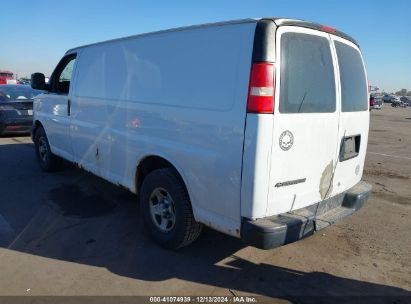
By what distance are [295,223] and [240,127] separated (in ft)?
3.06

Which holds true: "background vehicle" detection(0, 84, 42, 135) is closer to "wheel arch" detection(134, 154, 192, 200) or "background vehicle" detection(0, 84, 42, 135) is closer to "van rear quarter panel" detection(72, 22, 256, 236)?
"van rear quarter panel" detection(72, 22, 256, 236)

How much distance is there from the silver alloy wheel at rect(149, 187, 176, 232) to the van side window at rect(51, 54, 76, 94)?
2.79 metres

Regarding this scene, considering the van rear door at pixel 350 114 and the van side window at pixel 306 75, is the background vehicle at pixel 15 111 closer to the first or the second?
the van rear door at pixel 350 114

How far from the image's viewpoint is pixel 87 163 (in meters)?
5.31

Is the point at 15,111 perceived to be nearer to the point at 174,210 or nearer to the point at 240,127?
the point at 174,210

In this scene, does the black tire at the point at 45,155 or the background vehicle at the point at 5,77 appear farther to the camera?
Result: the background vehicle at the point at 5,77

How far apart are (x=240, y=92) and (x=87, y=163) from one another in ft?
10.3

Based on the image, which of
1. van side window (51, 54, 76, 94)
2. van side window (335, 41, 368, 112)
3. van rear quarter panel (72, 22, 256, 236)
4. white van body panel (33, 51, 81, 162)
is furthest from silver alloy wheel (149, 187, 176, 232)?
van side window (51, 54, 76, 94)

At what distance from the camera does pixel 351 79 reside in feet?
12.4

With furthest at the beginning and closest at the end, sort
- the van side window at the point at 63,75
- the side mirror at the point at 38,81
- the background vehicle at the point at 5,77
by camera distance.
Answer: the background vehicle at the point at 5,77, the side mirror at the point at 38,81, the van side window at the point at 63,75

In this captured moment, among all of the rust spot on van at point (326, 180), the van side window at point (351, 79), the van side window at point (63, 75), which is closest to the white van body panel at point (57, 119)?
the van side window at point (63, 75)

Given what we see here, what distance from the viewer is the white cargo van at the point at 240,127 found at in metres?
2.93

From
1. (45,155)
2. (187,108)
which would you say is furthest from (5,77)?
(187,108)

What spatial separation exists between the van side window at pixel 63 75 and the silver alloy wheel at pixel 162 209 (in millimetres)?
2795
